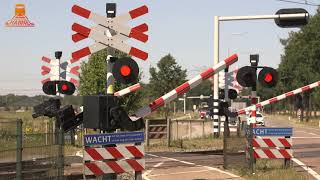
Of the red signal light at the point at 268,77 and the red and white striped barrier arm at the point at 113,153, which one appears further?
the red signal light at the point at 268,77

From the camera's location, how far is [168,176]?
14.7 meters

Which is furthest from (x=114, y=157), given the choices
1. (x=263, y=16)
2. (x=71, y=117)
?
(x=263, y=16)

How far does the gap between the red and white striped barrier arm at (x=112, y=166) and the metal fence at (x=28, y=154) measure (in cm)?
114

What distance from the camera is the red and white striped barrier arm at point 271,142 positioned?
15695 mm

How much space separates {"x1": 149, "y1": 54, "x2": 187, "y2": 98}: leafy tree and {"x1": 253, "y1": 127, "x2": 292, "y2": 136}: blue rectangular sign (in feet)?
185

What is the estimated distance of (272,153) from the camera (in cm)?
1583

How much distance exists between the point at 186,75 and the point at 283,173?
60.4 meters

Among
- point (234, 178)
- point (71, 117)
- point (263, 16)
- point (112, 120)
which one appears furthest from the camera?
point (263, 16)

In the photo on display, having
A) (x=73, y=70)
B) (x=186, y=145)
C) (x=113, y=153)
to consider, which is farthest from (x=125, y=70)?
(x=186, y=145)

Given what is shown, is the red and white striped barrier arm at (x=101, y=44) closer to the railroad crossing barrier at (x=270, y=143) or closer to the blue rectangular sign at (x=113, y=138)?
the blue rectangular sign at (x=113, y=138)

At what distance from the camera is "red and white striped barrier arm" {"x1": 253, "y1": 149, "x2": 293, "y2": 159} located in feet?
51.6

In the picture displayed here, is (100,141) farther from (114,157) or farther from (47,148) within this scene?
(47,148)

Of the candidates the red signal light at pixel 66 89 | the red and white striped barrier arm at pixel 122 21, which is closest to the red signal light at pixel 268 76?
the red signal light at pixel 66 89

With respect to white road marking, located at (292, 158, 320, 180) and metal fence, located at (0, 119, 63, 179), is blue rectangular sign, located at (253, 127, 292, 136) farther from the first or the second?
metal fence, located at (0, 119, 63, 179)
